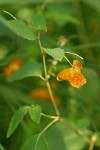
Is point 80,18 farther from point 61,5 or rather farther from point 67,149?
point 67,149

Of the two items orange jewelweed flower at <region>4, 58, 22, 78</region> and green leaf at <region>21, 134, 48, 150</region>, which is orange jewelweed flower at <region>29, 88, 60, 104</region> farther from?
green leaf at <region>21, 134, 48, 150</region>

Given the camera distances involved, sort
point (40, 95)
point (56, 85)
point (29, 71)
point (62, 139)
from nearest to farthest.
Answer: point (29, 71) < point (62, 139) < point (56, 85) < point (40, 95)

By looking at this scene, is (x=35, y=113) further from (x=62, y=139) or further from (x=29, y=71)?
(x=62, y=139)

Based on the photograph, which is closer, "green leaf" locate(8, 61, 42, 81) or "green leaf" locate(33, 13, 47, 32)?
"green leaf" locate(33, 13, 47, 32)

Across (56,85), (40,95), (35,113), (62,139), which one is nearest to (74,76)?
(35,113)

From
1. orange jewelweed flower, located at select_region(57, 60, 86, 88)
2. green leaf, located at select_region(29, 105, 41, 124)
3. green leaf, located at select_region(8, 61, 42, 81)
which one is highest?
orange jewelweed flower, located at select_region(57, 60, 86, 88)

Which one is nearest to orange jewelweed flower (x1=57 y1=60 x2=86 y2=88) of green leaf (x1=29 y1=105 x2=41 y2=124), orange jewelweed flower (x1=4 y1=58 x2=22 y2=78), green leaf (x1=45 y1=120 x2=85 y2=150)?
green leaf (x1=29 y1=105 x2=41 y2=124)

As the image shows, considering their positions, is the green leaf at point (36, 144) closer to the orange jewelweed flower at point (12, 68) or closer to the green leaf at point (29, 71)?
the green leaf at point (29, 71)

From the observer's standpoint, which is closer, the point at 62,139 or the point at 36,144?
the point at 36,144

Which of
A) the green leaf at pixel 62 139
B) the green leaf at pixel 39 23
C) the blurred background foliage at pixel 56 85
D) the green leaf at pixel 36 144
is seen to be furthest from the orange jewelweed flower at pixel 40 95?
the green leaf at pixel 39 23
